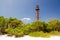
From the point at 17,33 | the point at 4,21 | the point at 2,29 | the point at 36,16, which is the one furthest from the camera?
the point at 36,16

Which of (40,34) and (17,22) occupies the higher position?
(17,22)

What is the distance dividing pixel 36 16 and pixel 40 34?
11.2 metres

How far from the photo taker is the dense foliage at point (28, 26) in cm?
1895

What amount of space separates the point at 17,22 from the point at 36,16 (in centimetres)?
650

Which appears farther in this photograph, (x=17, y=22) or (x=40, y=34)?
(x=17, y=22)

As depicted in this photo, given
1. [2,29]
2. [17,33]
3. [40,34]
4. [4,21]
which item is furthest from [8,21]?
[40,34]

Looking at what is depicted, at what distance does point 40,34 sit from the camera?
16609 millimetres

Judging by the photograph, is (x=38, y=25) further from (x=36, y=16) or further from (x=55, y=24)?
(x=36, y=16)

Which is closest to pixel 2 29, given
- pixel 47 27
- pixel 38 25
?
pixel 38 25

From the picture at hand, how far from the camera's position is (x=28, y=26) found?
64.3 feet

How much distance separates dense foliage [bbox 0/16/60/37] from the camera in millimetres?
18948

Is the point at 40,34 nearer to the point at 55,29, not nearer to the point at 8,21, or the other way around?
the point at 55,29

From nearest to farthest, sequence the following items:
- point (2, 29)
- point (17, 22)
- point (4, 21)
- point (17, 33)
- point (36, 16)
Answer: point (17, 33)
point (2, 29)
point (4, 21)
point (17, 22)
point (36, 16)

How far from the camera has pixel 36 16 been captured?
90.5 feet
